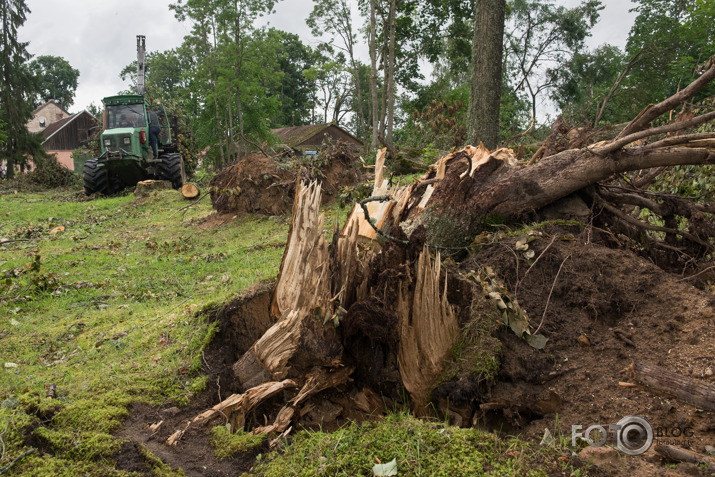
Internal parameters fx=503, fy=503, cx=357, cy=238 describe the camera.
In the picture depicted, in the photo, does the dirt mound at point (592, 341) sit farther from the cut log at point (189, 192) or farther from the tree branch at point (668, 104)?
the cut log at point (189, 192)

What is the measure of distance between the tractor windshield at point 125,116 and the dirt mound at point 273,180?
816cm

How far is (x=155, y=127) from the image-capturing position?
19.2 meters

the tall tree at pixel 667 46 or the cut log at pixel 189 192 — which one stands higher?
the tall tree at pixel 667 46

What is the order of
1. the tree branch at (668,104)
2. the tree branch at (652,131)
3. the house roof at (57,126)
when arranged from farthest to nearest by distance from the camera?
the house roof at (57,126) → the tree branch at (652,131) → the tree branch at (668,104)

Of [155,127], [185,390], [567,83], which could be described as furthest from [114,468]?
[567,83]

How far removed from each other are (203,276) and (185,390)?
3.80 m

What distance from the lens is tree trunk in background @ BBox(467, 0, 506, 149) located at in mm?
8797

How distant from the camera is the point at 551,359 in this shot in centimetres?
324

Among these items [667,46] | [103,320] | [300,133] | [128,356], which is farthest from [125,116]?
[667,46]

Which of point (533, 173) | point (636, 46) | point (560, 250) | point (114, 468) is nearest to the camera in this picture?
point (114, 468)

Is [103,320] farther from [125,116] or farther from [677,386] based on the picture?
[125,116]

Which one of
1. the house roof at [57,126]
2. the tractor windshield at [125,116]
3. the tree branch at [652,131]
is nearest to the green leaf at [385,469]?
the tree branch at [652,131]

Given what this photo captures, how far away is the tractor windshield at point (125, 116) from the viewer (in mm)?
18531

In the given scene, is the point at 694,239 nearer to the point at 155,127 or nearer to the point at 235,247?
the point at 235,247
